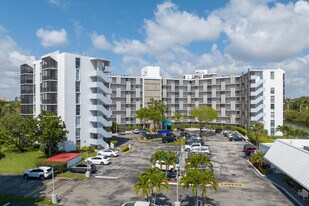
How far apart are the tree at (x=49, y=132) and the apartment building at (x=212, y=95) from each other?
50.6 meters

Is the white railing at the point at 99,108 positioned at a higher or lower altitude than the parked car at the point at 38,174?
higher

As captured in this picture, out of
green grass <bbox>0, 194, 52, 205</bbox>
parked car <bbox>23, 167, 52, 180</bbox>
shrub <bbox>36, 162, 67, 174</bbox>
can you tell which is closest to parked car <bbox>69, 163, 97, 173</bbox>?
shrub <bbox>36, 162, 67, 174</bbox>

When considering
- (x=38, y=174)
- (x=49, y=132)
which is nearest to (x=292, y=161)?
(x=38, y=174)

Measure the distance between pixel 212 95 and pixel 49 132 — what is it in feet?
248

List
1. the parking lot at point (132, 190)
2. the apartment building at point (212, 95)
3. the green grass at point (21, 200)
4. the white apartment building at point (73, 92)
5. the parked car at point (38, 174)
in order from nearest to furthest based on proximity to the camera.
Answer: the green grass at point (21, 200) → the parking lot at point (132, 190) → the parked car at point (38, 174) → the white apartment building at point (73, 92) → the apartment building at point (212, 95)

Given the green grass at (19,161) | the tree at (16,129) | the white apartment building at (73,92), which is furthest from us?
the white apartment building at (73,92)

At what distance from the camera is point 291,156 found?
3216 centimetres

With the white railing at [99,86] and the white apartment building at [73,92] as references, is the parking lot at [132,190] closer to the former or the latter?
the white apartment building at [73,92]

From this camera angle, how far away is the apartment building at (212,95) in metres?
84.9

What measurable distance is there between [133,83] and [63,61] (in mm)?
50124

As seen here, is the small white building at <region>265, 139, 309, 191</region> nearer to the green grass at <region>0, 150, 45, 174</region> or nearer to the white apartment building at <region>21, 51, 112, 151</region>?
the white apartment building at <region>21, 51, 112, 151</region>

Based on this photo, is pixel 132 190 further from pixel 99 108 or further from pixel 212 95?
pixel 212 95

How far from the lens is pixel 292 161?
31094mm

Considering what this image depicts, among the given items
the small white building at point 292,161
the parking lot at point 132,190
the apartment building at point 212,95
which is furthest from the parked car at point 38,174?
the apartment building at point 212,95
